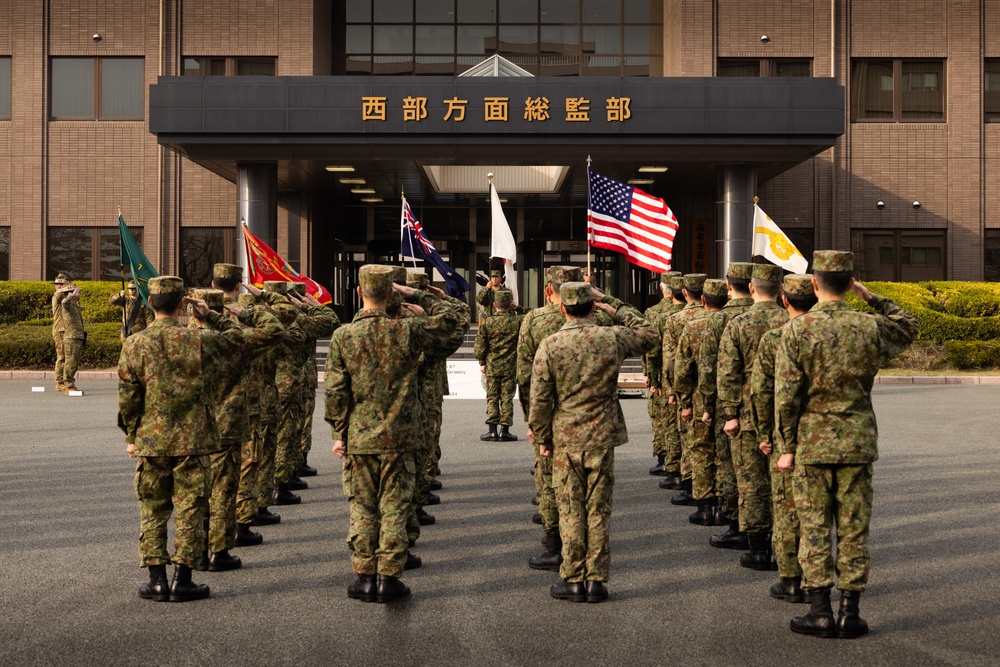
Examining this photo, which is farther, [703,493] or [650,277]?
[650,277]

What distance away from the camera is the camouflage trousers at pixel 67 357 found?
19078 mm

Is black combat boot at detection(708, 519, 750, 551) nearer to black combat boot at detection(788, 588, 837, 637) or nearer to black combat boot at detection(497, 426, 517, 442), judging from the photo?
black combat boot at detection(788, 588, 837, 637)

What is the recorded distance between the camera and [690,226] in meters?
30.5

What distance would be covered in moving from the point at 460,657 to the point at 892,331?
3.01 m

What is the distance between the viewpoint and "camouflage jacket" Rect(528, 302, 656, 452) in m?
6.26

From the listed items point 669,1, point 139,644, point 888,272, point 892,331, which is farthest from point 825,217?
point 139,644

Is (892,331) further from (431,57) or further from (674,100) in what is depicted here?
(431,57)

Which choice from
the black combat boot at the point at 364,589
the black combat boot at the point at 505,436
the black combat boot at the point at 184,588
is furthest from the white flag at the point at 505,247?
the black combat boot at the point at 184,588

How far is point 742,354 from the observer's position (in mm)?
7188

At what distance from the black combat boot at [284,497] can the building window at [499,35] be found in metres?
24.3

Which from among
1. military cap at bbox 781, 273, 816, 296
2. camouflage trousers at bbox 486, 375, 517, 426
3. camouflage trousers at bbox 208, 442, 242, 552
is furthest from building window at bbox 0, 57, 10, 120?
military cap at bbox 781, 273, 816, 296

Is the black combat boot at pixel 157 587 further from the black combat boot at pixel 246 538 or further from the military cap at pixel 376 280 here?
the military cap at pixel 376 280

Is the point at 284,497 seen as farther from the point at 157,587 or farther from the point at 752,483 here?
the point at 752,483

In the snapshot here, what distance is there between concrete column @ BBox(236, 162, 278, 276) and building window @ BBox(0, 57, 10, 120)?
32.4 feet
